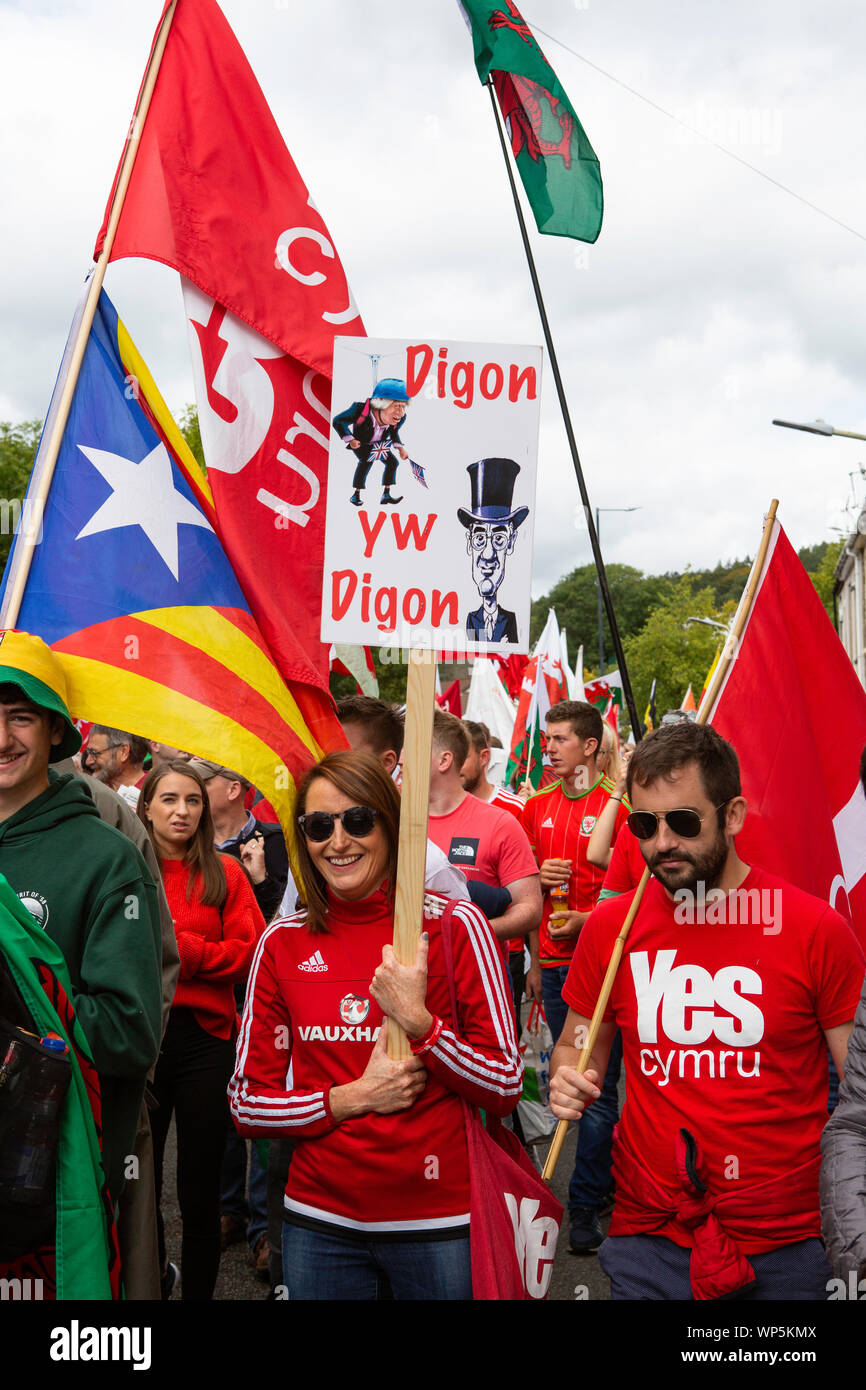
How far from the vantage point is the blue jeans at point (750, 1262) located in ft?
8.38

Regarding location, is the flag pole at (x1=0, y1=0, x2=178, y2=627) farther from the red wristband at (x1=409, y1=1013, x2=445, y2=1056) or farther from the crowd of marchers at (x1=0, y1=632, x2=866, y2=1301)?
the red wristband at (x1=409, y1=1013, x2=445, y2=1056)

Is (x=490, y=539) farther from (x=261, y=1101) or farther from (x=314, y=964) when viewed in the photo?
(x=261, y=1101)

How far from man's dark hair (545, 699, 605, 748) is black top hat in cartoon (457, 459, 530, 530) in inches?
141

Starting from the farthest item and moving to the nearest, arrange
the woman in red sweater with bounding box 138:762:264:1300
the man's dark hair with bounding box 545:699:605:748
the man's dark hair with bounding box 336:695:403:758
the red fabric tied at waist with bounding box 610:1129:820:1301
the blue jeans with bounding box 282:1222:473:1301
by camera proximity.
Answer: the man's dark hair with bounding box 545:699:605:748, the man's dark hair with bounding box 336:695:403:758, the woman in red sweater with bounding box 138:762:264:1300, the blue jeans with bounding box 282:1222:473:1301, the red fabric tied at waist with bounding box 610:1129:820:1301

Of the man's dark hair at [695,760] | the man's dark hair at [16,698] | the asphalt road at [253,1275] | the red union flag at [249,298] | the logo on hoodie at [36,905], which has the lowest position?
the asphalt road at [253,1275]

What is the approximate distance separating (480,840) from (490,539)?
2609 millimetres

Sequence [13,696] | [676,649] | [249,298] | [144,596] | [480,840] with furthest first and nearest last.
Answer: [676,649] → [480,840] → [249,298] → [144,596] → [13,696]

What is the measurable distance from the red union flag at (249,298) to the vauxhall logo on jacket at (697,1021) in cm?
163

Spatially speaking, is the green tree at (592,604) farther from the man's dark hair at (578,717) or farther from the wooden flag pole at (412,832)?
the wooden flag pole at (412,832)

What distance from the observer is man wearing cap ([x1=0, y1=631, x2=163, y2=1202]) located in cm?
268

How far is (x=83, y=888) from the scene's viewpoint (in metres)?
2.75

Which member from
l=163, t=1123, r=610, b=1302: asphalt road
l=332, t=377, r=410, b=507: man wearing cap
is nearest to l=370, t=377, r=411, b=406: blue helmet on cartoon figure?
l=332, t=377, r=410, b=507: man wearing cap

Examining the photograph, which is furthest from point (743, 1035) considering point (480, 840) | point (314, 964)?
point (480, 840)

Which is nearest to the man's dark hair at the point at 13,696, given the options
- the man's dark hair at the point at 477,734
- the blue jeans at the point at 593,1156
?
the blue jeans at the point at 593,1156
